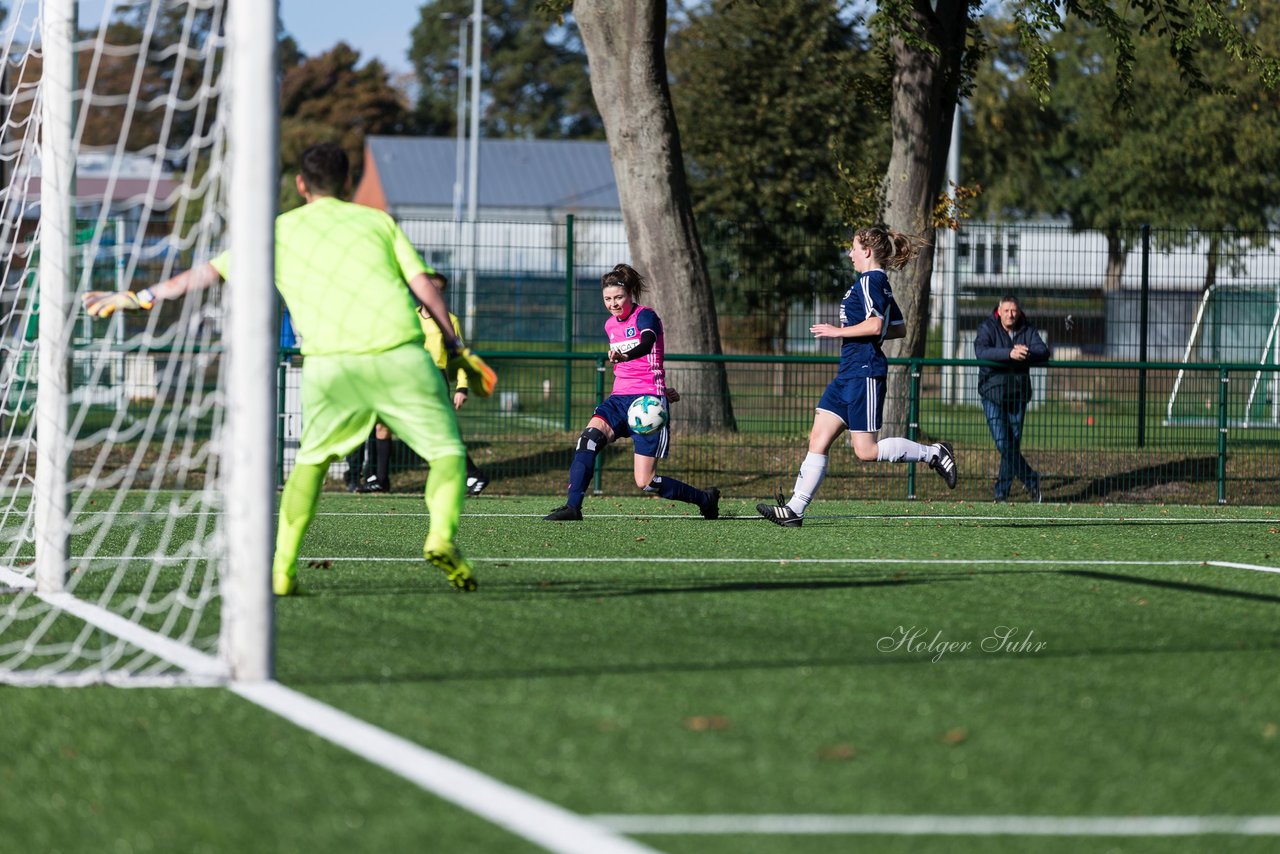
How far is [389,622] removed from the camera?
6676mm

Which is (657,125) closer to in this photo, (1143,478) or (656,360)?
(1143,478)

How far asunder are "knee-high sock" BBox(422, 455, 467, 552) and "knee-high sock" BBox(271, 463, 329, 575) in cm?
50

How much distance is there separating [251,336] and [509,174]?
6998cm

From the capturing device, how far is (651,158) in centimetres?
1783

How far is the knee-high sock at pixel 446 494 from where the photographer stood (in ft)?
23.2

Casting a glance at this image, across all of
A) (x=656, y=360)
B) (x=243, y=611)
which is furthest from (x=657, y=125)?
(x=243, y=611)

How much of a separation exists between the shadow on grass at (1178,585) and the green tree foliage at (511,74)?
272 feet

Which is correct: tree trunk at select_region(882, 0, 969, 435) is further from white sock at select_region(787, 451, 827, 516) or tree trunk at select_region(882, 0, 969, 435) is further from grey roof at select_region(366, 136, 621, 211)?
grey roof at select_region(366, 136, 621, 211)

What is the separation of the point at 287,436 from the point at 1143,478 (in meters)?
7.84

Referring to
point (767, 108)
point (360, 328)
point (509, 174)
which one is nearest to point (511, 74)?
point (509, 174)

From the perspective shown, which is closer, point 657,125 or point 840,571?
point 840,571

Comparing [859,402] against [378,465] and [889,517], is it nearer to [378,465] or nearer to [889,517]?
[889,517]

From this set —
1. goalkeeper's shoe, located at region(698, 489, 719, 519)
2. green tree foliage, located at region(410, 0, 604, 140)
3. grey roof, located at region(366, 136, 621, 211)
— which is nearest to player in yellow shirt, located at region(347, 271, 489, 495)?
goalkeeper's shoe, located at region(698, 489, 719, 519)

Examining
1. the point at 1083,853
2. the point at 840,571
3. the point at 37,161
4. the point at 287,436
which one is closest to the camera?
the point at 1083,853
